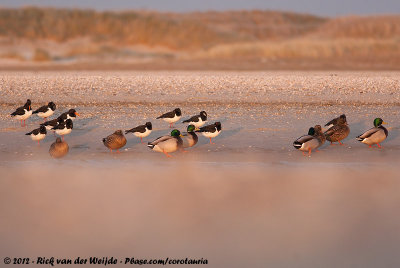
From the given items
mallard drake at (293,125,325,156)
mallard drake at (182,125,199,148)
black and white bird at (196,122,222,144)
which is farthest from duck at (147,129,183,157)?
mallard drake at (293,125,325,156)

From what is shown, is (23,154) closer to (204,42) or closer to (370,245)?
(370,245)

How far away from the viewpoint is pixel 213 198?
9.93 meters

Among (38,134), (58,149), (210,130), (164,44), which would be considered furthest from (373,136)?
(164,44)

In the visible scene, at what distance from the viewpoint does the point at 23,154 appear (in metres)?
13.2

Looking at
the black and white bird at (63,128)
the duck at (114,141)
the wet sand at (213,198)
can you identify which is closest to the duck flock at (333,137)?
the wet sand at (213,198)

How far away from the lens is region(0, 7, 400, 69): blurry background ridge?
4825cm

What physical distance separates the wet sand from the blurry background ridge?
30.3 meters

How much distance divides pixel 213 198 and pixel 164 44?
7839 cm

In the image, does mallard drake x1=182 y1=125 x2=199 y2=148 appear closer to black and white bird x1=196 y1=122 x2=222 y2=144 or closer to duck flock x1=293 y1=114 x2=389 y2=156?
black and white bird x1=196 y1=122 x2=222 y2=144

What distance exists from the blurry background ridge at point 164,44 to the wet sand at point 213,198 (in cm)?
3034

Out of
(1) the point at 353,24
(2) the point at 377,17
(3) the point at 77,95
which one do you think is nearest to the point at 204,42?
(1) the point at 353,24

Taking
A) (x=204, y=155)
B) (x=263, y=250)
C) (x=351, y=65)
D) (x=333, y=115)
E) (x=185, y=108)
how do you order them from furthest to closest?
(x=351, y=65), (x=185, y=108), (x=333, y=115), (x=204, y=155), (x=263, y=250)

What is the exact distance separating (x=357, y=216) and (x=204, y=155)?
180 inches

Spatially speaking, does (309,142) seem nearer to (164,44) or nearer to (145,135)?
(145,135)
